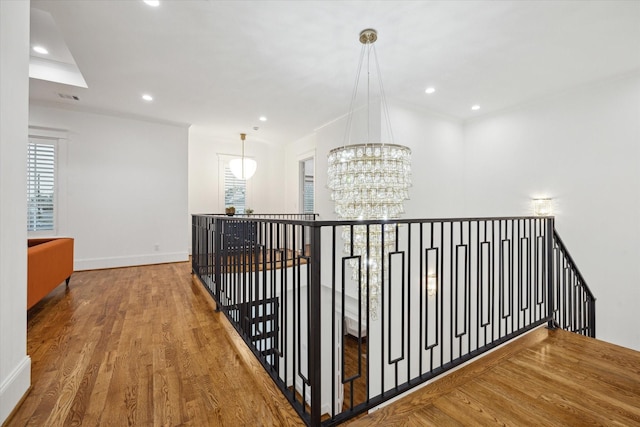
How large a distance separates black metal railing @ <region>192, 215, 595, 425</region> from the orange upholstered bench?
5.12ft

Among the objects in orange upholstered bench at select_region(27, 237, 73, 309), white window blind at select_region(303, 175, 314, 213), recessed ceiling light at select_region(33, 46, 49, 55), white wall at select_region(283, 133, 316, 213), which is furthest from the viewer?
white window blind at select_region(303, 175, 314, 213)

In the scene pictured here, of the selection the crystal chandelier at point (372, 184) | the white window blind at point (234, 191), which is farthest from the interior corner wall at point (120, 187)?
the crystal chandelier at point (372, 184)

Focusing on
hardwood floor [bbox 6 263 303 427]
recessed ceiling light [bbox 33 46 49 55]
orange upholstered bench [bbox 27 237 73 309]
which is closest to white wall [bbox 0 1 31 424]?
hardwood floor [bbox 6 263 303 427]

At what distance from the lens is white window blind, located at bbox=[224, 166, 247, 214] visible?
7078 mm

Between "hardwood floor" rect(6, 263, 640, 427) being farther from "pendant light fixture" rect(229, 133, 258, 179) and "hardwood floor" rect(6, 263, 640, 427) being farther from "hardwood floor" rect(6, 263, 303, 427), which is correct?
"pendant light fixture" rect(229, 133, 258, 179)

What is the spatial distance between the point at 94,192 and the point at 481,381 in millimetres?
6202

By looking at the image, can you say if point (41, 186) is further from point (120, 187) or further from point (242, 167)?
point (242, 167)

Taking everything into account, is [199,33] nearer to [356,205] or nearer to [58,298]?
[356,205]

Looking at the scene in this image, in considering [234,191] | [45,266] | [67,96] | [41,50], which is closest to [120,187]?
[67,96]

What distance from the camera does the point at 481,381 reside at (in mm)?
1780

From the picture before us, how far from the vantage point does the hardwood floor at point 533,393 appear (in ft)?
4.81

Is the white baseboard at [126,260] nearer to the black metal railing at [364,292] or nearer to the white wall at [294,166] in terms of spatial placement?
the black metal railing at [364,292]

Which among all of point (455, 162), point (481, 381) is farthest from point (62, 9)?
point (455, 162)

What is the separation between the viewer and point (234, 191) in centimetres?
718
